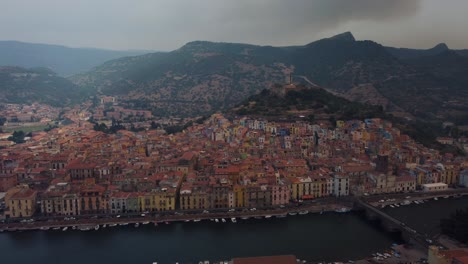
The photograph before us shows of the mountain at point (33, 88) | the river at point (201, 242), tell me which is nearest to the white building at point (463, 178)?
the river at point (201, 242)

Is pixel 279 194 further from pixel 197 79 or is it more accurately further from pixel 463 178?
pixel 197 79

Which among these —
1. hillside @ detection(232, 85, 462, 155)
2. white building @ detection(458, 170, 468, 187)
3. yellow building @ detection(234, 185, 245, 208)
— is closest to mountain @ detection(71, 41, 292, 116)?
hillside @ detection(232, 85, 462, 155)

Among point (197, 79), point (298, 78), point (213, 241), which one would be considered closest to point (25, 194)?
point (213, 241)

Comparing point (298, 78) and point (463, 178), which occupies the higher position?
point (298, 78)

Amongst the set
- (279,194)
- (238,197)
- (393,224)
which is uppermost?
(279,194)

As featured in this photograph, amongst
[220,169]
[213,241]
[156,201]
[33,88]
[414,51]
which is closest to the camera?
[213,241]

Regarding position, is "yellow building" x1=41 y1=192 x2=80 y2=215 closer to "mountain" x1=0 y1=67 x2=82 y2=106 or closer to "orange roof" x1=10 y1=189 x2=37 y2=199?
"orange roof" x1=10 y1=189 x2=37 y2=199

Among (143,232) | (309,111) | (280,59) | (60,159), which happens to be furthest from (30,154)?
(280,59)
